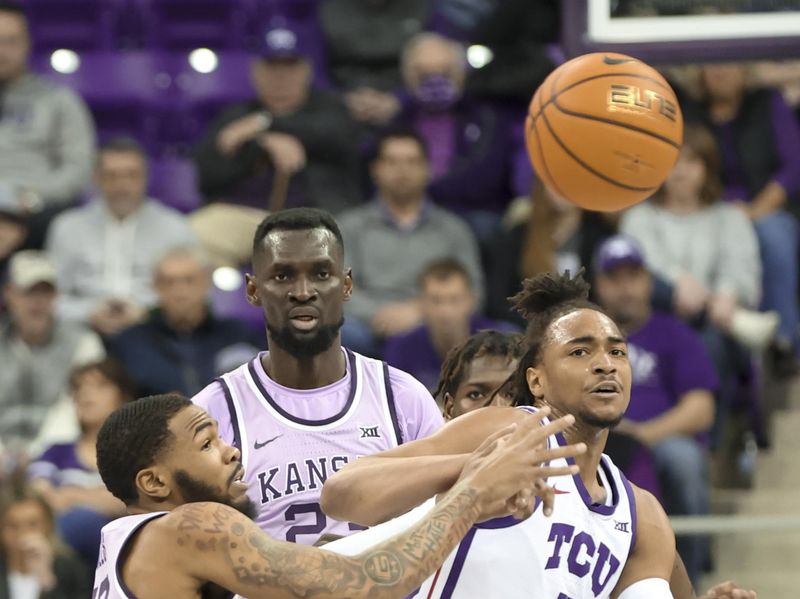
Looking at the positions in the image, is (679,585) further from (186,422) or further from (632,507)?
(186,422)

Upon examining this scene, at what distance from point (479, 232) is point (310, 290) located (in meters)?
3.74

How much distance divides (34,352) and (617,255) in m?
2.79

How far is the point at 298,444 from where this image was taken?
4.13 metres

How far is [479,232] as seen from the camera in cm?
779

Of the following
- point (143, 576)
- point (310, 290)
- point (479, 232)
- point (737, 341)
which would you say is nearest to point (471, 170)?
point (479, 232)

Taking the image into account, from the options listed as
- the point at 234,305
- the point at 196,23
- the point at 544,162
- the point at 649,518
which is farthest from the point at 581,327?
the point at 196,23

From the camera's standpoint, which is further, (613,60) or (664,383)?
(664,383)

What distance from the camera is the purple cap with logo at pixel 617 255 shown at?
6902 mm

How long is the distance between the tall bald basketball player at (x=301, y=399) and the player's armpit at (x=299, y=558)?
1.90ft

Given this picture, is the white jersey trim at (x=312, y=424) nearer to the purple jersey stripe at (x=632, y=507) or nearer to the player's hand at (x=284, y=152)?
the purple jersey stripe at (x=632, y=507)

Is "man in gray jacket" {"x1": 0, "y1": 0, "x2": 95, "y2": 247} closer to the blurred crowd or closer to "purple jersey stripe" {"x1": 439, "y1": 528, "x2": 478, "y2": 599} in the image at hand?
the blurred crowd

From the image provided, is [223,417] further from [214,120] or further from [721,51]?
[214,120]

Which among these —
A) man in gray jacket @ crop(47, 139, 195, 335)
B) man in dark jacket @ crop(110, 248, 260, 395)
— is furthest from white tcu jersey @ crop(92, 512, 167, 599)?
man in gray jacket @ crop(47, 139, 195, 335)

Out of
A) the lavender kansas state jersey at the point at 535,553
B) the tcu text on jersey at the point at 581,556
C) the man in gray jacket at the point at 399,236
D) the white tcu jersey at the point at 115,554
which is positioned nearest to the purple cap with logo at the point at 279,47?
the man in gray jacket at the point at 399,236
